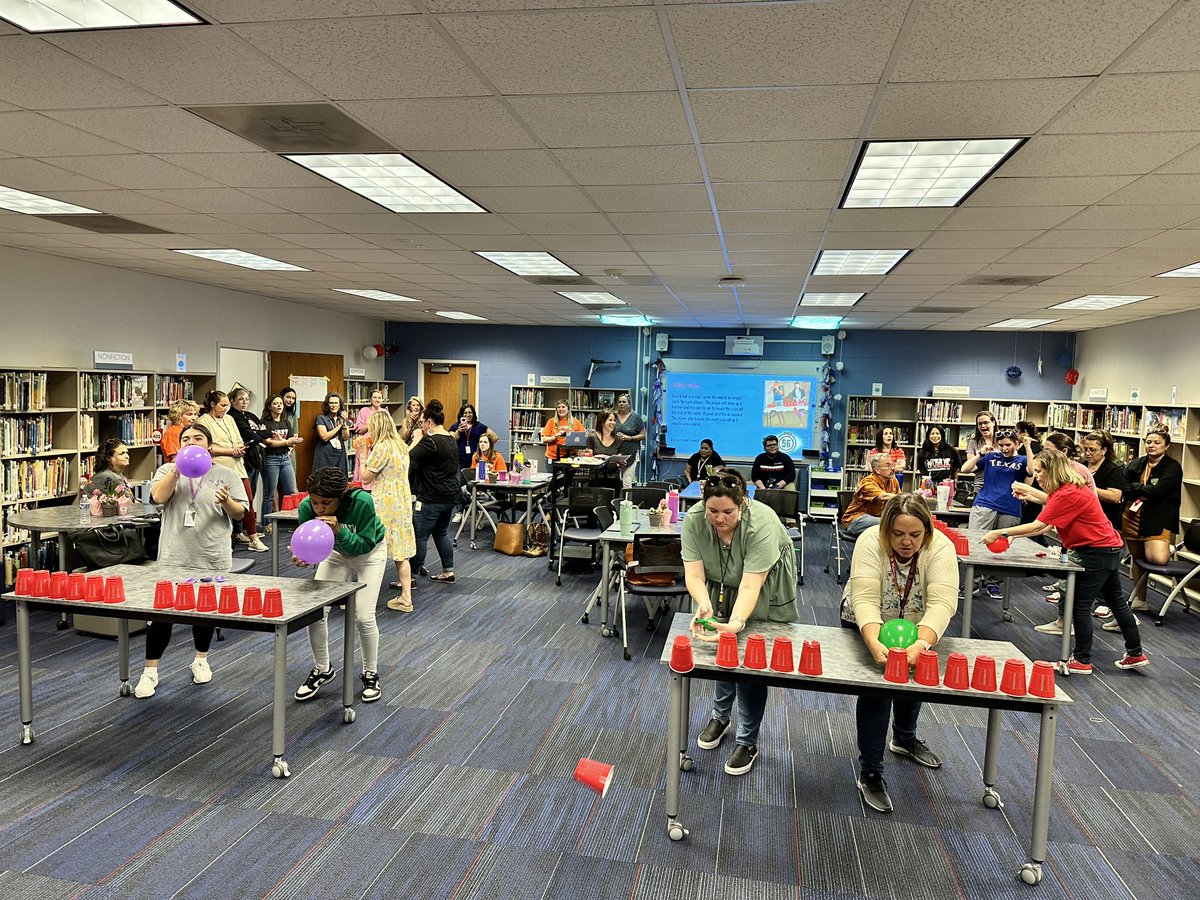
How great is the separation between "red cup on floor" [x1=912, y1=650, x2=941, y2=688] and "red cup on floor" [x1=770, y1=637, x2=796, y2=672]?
447 mm

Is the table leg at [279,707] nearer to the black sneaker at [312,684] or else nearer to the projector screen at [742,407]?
the black sneaker at [312,684]

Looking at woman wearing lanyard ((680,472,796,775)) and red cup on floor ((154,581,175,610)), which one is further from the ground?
woman wearing lanyard ((680,472,796,775))

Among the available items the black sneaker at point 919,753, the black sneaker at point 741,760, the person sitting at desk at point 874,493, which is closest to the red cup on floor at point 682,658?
the black sneaker at point 741,760

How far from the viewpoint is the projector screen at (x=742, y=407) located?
12.5m

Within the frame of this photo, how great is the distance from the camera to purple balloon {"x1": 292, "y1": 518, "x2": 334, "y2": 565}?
3.87m

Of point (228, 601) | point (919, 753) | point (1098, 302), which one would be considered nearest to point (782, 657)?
point (919, 753)

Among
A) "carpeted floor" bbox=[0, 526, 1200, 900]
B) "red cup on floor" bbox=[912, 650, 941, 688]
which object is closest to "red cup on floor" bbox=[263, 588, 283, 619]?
"carpeted floor" bbox=[0, 526, 1200, 900]

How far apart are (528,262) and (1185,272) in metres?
5.34

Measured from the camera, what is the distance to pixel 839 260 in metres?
6.19

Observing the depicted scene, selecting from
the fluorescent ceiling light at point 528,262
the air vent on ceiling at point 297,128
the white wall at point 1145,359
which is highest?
the fluorescent ceiling light at point 528,262

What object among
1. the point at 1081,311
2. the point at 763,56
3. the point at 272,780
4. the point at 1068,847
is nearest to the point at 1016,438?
the point at 1081,311

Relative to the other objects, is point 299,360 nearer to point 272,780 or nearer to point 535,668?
point 535,668

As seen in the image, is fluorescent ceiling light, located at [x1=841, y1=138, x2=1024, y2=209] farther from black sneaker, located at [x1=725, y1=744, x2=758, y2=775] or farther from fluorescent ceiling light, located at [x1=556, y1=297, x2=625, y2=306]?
fluorescent ceiling light, located at [x1=556, y1=297, x2=625, y2=306]

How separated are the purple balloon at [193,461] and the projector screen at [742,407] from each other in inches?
369
